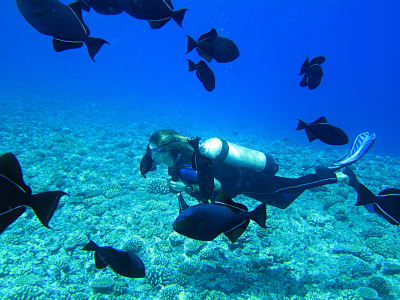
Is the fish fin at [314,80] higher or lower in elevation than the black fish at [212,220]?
higher

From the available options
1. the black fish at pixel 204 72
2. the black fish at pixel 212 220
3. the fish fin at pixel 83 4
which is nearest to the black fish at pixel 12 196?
the black fish at pixel 212 220

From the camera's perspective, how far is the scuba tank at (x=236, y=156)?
5.72 meters

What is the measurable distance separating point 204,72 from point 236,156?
10.5 feet

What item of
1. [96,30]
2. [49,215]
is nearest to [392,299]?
[49,215]

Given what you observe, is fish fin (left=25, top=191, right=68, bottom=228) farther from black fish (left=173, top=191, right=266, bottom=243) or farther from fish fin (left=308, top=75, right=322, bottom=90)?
fish fin (left=308, top=75, right=322, bottom=90)

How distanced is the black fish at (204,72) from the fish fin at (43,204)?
2429mm

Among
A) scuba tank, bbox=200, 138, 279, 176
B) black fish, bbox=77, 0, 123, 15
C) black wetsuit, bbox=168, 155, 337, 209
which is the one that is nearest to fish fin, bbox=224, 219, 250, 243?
black fish, bbox=77, 0, 123, 15

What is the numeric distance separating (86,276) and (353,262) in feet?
22.2

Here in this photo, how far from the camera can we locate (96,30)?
138500 millimetres

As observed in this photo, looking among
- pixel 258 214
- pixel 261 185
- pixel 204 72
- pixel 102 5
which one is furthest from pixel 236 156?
pixel 102 5

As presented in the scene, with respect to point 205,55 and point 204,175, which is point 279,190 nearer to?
point 204,175

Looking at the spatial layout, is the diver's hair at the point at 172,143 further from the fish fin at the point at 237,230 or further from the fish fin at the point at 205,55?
the fish fin at the point at 237,230

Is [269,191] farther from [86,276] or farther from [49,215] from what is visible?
[49,215]

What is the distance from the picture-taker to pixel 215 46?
9.55 feet
